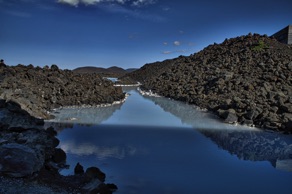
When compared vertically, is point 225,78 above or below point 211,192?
above

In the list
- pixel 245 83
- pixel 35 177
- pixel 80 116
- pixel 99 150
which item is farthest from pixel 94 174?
pixel 245 83

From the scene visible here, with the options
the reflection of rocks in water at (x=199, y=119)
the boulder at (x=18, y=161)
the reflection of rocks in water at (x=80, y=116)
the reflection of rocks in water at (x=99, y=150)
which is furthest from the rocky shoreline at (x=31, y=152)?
the reflection of rocks in water at (x=199, y=119)

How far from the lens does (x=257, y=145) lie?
7.82 meters

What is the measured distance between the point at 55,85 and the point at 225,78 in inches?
395

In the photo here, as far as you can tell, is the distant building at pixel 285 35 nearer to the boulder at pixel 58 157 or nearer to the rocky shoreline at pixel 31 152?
the rocky shoreline at pixel 31 152

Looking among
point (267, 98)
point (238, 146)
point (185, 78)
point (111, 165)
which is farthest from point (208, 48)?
point (111, 165)

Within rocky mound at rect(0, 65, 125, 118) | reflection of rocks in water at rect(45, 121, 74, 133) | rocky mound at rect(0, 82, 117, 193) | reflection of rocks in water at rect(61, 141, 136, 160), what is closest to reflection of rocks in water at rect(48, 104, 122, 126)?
reflection of rocks in water at rect(45, 121, 74, 133)

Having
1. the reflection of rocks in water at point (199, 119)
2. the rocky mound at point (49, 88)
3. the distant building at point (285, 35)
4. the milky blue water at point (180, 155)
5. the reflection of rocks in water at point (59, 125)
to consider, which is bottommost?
the milky blue water at point (180, 155)

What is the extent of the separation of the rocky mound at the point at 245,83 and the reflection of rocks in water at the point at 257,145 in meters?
0.99

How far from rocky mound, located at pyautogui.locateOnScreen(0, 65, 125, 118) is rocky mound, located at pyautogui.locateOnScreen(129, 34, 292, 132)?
5617 mm

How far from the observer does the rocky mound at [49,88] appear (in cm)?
1216

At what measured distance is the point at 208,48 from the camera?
31.4m

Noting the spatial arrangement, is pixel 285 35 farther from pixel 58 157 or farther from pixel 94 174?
pixel 94 174

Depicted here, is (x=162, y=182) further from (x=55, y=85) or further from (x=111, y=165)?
(x=55, y=85)
